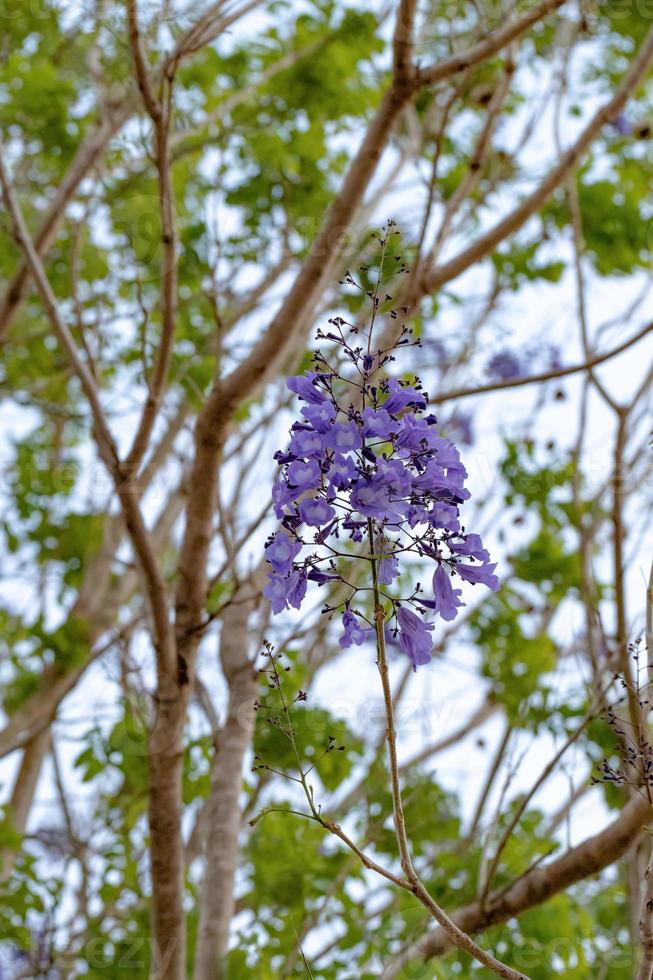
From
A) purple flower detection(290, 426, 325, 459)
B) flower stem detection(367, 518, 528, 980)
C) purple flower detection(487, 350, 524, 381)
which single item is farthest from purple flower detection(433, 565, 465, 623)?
purple flower detection(487, 350, 524, 381)

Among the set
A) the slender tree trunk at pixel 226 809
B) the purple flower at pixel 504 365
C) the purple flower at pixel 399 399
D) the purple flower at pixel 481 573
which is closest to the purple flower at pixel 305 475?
the purple flower at pixel 399 399

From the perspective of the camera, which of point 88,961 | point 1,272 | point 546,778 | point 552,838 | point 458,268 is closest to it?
point 546,778

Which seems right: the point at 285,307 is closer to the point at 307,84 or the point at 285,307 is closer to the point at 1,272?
the point at 307,84

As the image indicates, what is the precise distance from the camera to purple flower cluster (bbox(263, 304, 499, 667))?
53.1 inches

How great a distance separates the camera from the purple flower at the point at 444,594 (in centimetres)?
148

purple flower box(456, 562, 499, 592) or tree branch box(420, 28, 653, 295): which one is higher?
tree branch box(420, 28, 653, 295)

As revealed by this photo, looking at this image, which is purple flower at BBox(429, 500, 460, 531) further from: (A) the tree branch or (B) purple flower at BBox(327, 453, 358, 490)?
(A) the tree branch

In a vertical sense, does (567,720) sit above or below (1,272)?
below

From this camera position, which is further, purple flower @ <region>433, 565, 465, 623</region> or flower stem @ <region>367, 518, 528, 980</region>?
purple flower @ <region>433, 565, 465, 623</region>

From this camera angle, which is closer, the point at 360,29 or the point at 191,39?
the point at 191,39

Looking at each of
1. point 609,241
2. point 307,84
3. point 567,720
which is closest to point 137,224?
point 307,84

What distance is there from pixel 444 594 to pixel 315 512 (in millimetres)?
244

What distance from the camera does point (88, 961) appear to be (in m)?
3.53

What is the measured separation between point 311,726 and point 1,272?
295 centimetres
